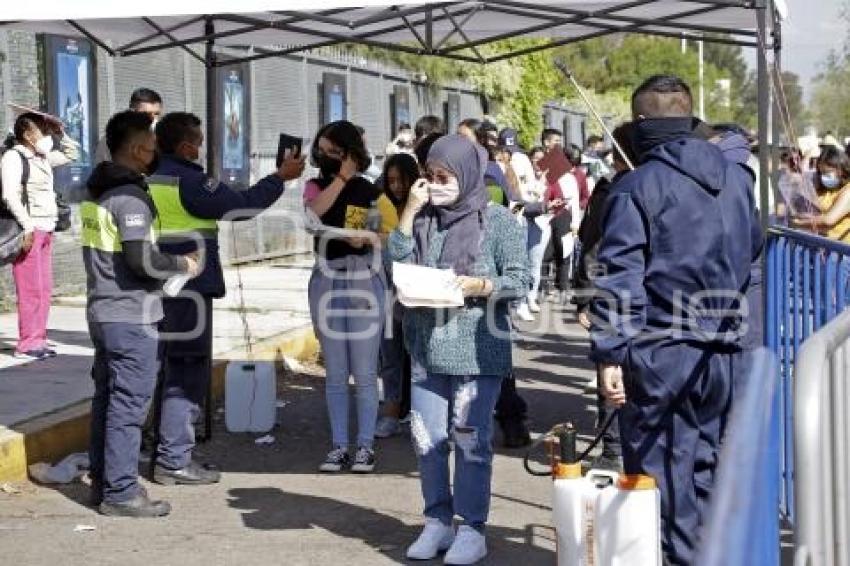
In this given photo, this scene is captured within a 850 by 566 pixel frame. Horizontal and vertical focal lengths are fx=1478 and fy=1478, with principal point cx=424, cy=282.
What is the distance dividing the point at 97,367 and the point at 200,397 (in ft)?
3.39

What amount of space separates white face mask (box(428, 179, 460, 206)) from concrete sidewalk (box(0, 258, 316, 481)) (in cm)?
325

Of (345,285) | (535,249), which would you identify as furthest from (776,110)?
(535,249)

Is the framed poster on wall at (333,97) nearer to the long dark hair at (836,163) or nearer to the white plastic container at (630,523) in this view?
the long dark hair at (836,163)

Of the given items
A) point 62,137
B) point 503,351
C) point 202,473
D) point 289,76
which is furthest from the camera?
point 289,76

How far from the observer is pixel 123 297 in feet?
23.9

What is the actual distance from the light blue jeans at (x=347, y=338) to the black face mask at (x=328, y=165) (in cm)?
57

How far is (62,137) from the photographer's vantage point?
11.6 m

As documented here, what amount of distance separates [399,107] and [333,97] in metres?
3.61

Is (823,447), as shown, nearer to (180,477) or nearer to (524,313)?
(180,477)

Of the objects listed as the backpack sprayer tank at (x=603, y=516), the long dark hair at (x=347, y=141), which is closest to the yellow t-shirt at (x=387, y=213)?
the long dark hair at (x=347, y=141)

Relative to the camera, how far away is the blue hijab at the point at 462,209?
6359 mm

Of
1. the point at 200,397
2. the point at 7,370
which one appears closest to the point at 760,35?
the point at 200,397

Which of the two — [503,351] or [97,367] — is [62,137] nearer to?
[97,367]

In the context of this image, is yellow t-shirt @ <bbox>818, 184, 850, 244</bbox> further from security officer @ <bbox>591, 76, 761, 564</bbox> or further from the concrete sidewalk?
security officer @ <bbox>591, 76, 761, 564</bbox>
